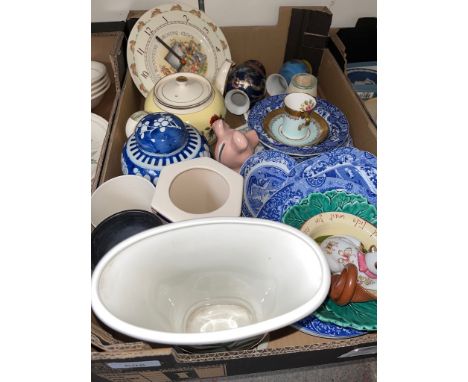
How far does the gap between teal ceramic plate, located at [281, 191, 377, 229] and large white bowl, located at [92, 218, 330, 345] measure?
0.16m

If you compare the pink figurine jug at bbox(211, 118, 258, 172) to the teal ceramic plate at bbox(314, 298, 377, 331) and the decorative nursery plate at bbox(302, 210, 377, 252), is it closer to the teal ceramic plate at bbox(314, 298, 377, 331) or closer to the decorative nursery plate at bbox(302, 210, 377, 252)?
the decorative nursery plate at bbox(302, 210, 377, 252)

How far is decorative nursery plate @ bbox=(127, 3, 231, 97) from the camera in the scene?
2.61 ft

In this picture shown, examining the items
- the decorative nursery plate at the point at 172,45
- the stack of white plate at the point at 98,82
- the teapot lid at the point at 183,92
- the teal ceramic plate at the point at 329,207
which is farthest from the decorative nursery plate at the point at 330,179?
the stack of white plate at the point at 98,82

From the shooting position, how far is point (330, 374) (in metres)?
0.62

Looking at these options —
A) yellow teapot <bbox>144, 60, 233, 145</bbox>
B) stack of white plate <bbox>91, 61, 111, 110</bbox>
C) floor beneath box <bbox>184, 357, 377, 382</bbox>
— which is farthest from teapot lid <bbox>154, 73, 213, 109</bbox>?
floor beneath box <bbox>184, 357, 377, 382</bbox>

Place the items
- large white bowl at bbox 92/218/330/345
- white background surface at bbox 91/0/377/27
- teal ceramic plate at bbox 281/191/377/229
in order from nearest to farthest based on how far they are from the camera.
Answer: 1. large white bowl at bbox 92/218/330/345
2. teal ceramic plate at bbox 281/191/377/229
3. white background surface at bbox 91/0/377/27

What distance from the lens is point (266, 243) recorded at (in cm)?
39

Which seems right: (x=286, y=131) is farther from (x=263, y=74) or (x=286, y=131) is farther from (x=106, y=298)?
(x=106, y=298)

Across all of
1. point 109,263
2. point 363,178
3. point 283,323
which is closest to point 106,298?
point 109,263

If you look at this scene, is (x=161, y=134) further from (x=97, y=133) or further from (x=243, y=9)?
(x=243, y=9)

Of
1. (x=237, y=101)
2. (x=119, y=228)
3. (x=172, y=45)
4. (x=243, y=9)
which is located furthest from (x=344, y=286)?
(x=243, y=9)

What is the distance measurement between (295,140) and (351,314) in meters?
0.35

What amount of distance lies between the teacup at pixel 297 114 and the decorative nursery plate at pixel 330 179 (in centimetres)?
13

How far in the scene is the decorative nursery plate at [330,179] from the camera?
575 millimetres
